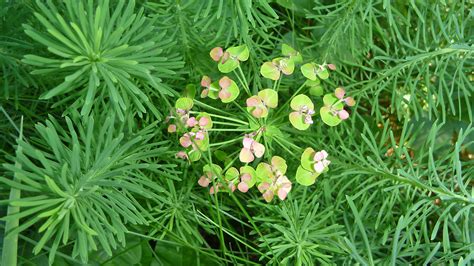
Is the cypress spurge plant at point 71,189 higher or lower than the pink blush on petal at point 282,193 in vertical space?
higher

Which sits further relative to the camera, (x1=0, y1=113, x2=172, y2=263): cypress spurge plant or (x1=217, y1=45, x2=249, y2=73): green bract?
(x1=217, y1=45, x2=249, y2=73): green bract

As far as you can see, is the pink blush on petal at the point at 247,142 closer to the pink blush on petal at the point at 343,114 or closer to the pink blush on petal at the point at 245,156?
the pink blush on petal at the point at 245,156

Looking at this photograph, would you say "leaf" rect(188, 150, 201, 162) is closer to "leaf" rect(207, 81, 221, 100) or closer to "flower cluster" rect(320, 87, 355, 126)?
"leaf" rect(207, 81, 221, 100)

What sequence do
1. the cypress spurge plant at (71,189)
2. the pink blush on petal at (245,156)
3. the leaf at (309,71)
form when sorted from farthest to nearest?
the leaf at (309,71) < the pink blush on petal at (245,156) < the cypress spurge plant at (71,189)

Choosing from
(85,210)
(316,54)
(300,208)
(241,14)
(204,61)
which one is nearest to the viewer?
(85,210)

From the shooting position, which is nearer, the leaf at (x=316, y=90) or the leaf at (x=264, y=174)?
the leaf at (x=264, y=174)

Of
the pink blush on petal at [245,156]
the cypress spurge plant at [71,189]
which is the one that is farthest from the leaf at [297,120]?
the cypress spurge plant at [71,189]

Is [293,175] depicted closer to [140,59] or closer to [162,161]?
[162,161]

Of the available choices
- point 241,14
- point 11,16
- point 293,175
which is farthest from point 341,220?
point 11,16

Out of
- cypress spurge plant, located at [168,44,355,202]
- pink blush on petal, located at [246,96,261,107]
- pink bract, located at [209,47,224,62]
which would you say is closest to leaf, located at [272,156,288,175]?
cypress spurge plant, located at [168,44,355,202]
